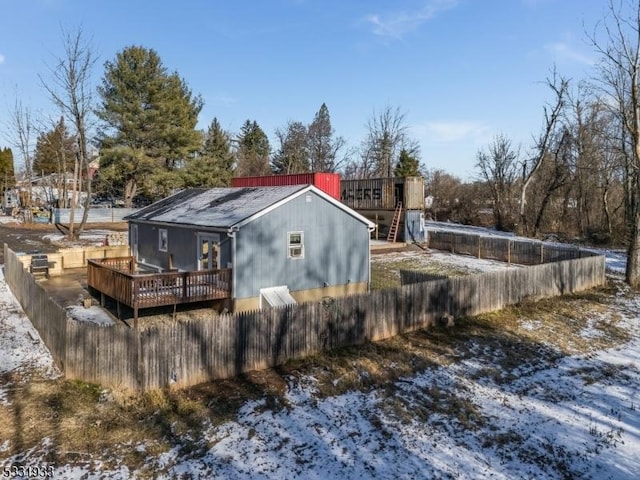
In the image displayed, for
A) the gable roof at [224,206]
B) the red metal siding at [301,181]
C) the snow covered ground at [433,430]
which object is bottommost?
the snow covered ground at [433,430]

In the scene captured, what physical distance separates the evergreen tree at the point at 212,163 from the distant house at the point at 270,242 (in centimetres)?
2945

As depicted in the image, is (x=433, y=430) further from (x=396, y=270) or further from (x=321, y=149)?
(x=321, y=149)

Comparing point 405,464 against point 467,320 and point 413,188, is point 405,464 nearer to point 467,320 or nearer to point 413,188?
point 467,320

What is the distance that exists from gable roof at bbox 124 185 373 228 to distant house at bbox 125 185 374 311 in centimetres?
4

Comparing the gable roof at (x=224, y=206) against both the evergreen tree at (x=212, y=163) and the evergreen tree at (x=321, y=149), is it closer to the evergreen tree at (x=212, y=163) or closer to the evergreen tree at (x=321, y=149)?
the evergreen tree at (x=212, y=163)

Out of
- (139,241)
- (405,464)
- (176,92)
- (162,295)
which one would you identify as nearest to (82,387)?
(162,295)

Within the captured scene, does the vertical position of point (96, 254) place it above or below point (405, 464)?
above

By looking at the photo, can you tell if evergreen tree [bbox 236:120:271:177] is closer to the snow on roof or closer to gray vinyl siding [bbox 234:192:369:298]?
the snow on roof

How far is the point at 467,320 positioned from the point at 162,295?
1005 cm

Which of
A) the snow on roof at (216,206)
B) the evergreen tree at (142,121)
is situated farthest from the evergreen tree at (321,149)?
the snow on roof at (216,206)

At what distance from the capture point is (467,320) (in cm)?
1603

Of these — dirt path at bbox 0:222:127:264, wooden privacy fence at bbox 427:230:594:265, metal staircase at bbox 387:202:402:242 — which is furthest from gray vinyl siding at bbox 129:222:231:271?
metal staircase at bbox 387:202:402:242

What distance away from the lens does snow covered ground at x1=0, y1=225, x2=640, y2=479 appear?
7.82 m

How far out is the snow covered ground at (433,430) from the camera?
7.82 metres
